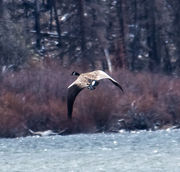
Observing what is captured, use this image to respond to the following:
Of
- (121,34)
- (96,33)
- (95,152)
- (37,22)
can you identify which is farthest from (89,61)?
(95,152)

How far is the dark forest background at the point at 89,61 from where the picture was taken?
28.5 m

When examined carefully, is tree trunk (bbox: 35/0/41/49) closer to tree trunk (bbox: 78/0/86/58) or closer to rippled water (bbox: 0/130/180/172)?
tree trunk (bbox: 78/0/86/58)

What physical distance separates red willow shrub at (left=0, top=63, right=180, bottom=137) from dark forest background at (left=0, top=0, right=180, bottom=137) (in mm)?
34

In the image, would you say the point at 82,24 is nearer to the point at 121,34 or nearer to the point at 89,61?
the point at 89,61

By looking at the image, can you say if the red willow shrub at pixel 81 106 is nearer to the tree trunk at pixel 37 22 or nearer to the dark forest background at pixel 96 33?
the dark forest background at pixel 96 33

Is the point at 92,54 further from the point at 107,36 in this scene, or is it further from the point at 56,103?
the point at 56,103

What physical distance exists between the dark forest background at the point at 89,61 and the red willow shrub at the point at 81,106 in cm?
3


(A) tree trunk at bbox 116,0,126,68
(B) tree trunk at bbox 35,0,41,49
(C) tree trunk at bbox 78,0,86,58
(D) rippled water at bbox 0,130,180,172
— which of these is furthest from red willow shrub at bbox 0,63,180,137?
(B) tree trunk at bbox 35,0,41,49

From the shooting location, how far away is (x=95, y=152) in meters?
23.4

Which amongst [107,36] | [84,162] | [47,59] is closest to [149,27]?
[107,36]

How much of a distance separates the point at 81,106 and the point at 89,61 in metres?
11.1

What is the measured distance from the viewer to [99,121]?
28.7 meters

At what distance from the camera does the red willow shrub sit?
28.2 meters

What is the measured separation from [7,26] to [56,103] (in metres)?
9.53
